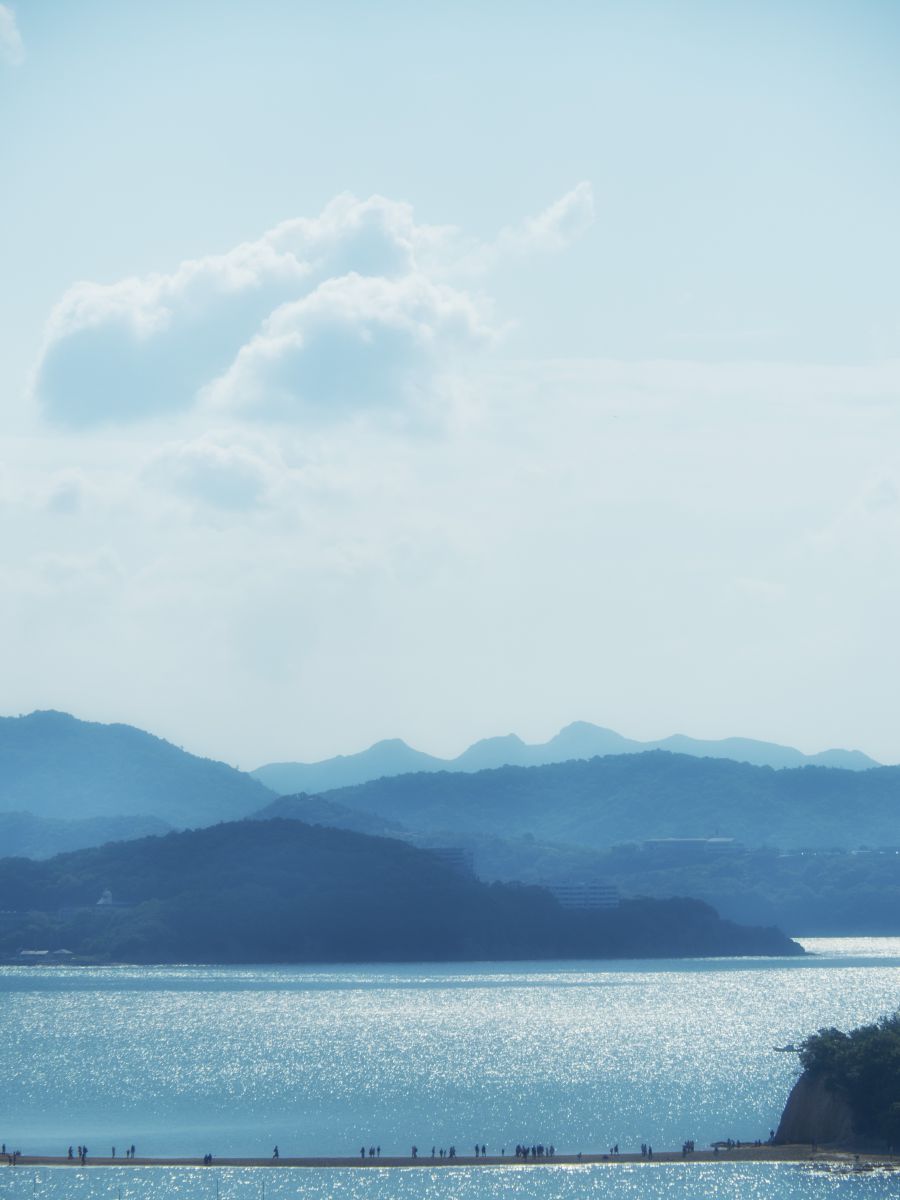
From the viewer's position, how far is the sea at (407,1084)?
68375 mm

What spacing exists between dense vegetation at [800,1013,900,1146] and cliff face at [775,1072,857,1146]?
0.47 m

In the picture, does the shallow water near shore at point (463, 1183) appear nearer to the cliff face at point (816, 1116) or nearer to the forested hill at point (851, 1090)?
the forested hill at point (851, 1090)

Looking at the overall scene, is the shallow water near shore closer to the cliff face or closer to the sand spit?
the sand spit

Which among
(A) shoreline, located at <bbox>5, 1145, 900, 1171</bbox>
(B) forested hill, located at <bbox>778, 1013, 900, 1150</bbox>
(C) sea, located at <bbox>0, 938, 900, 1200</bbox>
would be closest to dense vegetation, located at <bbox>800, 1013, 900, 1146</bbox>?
(B) forested hill, located at <bbox>778, 1013, 900, 1150</bbox>

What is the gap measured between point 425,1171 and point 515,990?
378 feet

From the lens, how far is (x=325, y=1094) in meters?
98.4

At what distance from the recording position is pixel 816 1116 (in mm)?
73688

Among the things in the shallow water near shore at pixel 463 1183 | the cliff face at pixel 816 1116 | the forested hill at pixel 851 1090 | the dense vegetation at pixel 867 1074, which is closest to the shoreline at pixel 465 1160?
the shallow water near shore at pixel 463 1183

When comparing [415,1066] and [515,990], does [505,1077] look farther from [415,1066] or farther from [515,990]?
[515,990]

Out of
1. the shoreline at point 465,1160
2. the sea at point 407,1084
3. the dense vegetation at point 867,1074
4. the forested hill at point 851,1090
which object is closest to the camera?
the sea at point 407,1084

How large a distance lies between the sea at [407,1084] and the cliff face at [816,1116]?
4475mm

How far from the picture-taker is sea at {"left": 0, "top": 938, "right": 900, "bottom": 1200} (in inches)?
2692

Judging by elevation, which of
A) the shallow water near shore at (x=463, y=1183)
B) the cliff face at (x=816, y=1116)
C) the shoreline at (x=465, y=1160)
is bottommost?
the shallow water near shore at (x=463, y=1183)

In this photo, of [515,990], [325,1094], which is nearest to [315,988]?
[515,990]
